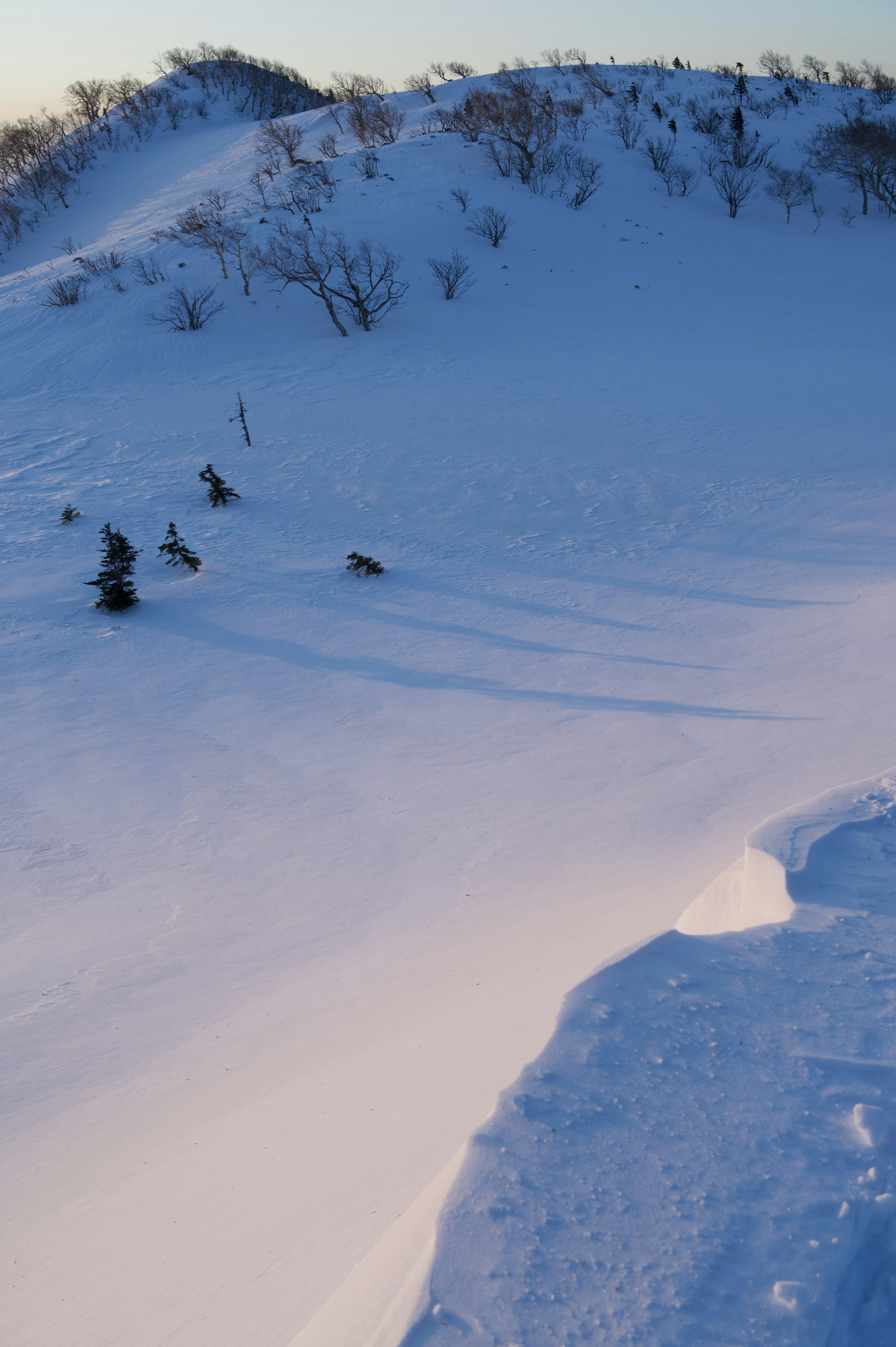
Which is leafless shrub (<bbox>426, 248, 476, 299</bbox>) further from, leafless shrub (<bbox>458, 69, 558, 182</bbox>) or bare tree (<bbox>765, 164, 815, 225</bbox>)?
bare tree (<bbox>765, 164, 815, 225</bbox>)

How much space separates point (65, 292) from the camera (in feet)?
88.7

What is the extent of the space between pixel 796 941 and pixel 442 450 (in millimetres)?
15640

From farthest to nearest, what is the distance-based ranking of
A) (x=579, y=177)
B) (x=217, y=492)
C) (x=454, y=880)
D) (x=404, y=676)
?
(x=579, y=177) → (x=217, y=492) → (x=404, y=676) → (x=454, y=880)

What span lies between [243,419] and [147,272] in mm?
14584

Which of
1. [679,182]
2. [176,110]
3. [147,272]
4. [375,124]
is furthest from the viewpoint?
[176,110]

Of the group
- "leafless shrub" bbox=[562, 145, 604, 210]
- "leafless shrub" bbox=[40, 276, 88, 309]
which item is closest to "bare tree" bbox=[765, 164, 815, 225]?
"leafless shrub" bbox=[562, 145, 604, 210]

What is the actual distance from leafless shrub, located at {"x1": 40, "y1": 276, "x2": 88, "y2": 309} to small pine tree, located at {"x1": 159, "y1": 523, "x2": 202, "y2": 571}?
61.1 ft

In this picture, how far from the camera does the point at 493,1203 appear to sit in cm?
225

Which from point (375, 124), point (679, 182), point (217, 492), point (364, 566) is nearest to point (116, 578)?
point (364, 566)

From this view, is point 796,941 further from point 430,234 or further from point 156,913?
point 430,234

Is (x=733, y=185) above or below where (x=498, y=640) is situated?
above

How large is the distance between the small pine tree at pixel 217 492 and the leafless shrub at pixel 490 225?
19887mm

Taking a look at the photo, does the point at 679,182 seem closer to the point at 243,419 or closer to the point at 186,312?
the point at 186,312

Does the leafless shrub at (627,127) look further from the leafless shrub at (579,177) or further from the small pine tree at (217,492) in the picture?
the small pine tree at (217,492)
